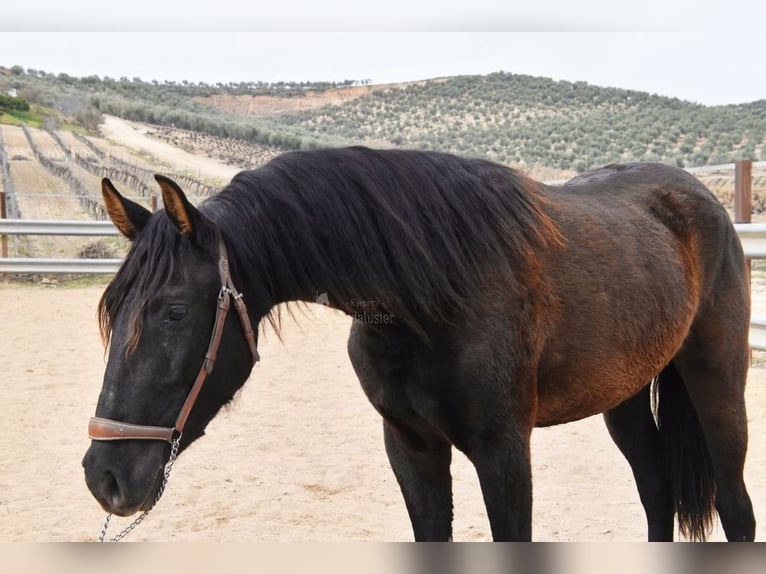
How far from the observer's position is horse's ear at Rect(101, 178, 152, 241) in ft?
5.97

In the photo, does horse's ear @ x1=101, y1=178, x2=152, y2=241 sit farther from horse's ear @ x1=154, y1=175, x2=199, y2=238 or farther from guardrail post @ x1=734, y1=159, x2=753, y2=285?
guardrail post @ x1=734, y1=159, x2=753, y2=285

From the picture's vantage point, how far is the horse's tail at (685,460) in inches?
120

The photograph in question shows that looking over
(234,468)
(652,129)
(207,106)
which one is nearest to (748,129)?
(652,129)

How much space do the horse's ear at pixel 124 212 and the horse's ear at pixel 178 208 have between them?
6.3 inches

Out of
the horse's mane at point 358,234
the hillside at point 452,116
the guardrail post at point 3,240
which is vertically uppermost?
the hillside at point 452,116

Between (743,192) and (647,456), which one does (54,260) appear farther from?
(647,456)

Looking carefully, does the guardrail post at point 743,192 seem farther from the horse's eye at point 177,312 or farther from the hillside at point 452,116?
the hillside at point 452,116

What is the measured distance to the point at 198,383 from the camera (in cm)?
172

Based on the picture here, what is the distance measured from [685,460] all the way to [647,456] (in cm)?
17

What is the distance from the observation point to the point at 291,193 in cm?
195

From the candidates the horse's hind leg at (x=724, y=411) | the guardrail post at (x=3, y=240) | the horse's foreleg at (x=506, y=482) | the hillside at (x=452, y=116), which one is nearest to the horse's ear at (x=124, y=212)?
the horse's foreleg at (x=506, y=482)

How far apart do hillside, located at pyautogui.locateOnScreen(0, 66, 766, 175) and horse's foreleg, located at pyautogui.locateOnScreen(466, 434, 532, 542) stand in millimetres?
17543

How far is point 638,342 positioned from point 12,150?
1832cm

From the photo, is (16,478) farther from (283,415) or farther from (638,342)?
(638,342)
